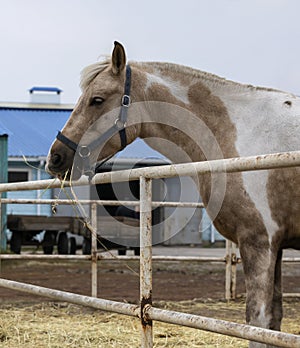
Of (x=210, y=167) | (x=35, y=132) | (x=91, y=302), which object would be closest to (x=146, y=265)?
(x=91, y=302)

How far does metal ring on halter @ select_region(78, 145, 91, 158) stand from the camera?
3570mm

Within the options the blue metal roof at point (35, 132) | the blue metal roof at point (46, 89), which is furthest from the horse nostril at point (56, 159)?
the blue metal roof at point (46, 89)

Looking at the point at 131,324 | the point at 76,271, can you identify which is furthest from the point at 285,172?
the point at 76,271

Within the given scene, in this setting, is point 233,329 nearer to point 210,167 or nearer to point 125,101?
point 210,167

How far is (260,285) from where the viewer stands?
305 cm

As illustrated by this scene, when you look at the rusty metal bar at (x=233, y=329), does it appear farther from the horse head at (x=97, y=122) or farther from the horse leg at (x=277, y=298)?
the horse head at (x=97, y=122)

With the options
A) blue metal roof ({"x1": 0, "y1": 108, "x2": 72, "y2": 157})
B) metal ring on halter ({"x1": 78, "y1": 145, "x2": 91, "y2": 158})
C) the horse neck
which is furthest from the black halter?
blue metal roof ({"x1": 0, "y1": 108, "x2": 72, "y2": 157})

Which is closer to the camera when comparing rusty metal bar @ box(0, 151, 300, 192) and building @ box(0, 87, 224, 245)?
rusty metal bar @ box(0, 151, 300, 192)

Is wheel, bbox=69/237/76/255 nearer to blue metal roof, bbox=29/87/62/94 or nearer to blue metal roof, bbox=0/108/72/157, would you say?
blue metal roof, bbox=0/108/72/157

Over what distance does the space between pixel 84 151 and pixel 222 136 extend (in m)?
0.77

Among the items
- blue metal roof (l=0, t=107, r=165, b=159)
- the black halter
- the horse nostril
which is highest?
blue metal roof (l=0, t=107, r=165, b=159)

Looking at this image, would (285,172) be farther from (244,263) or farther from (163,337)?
(163,337)

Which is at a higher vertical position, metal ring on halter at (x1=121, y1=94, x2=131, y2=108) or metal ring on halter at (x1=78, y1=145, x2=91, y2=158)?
metal ring on halter at (x1=121, y1=94, x2=131, y2=108)

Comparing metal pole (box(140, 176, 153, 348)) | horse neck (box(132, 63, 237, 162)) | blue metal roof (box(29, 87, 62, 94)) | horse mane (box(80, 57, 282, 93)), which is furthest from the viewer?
blue metal roof (box(29, 87, 62, 94))
